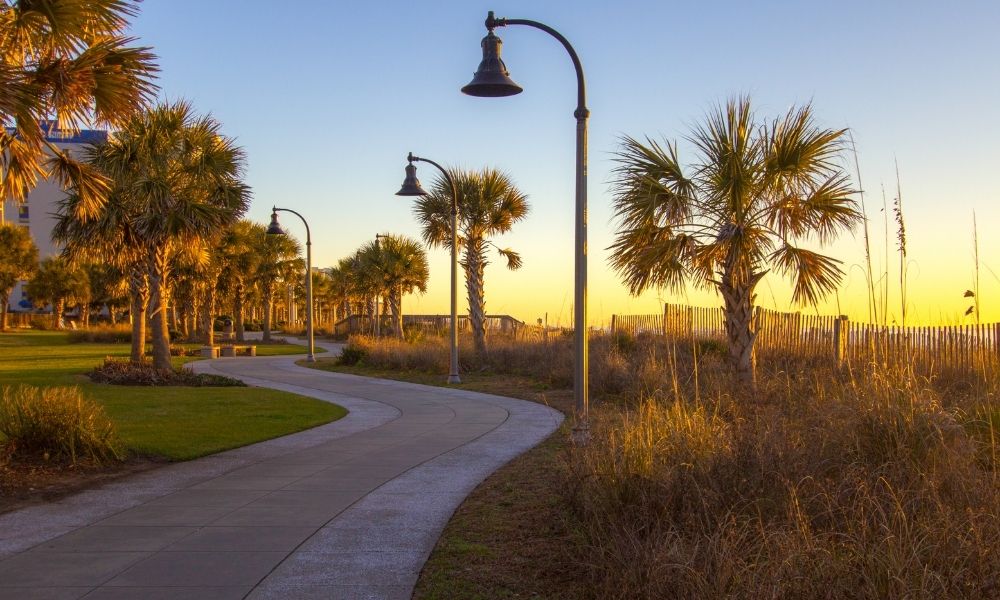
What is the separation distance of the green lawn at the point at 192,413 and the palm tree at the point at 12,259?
40754 millimetres

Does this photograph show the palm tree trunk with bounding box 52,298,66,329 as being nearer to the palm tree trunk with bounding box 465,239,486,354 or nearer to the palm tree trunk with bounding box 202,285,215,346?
the palm tree trunk with bounding box 202,285,215,346

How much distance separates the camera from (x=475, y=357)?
84.4 ft

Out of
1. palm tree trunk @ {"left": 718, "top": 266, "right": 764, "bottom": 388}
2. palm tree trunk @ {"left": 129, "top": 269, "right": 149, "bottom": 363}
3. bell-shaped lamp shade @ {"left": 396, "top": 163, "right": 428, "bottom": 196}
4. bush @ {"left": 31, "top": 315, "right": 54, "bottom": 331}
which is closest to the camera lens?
palm tree trunk @ {"left": 718, "top": 266, "right": 764, "bottom": 388}

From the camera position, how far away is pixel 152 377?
2147 cm

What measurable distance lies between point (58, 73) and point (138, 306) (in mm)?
19325

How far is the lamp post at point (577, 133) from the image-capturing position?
9.45 m

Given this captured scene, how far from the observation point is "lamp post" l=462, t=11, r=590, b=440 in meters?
9.45

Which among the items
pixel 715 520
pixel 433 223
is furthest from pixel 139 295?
pixel 715 520

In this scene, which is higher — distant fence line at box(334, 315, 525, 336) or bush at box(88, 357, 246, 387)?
distant fence line at box(334, 315, 525, 336)

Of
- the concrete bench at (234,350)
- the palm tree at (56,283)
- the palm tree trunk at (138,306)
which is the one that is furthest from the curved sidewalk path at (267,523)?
the palm tree at (56,283)

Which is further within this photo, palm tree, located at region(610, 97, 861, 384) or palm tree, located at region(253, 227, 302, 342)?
palm tree, located at region(253, 227, 302, 342)

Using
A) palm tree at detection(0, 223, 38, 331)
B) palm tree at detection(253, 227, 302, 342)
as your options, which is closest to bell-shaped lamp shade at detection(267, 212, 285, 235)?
palm tree at detection(253, 227, 302, 342)

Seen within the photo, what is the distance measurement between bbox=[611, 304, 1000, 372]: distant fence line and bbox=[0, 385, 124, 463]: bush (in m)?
8.34

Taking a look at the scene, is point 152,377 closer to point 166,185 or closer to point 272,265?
point 166,185
